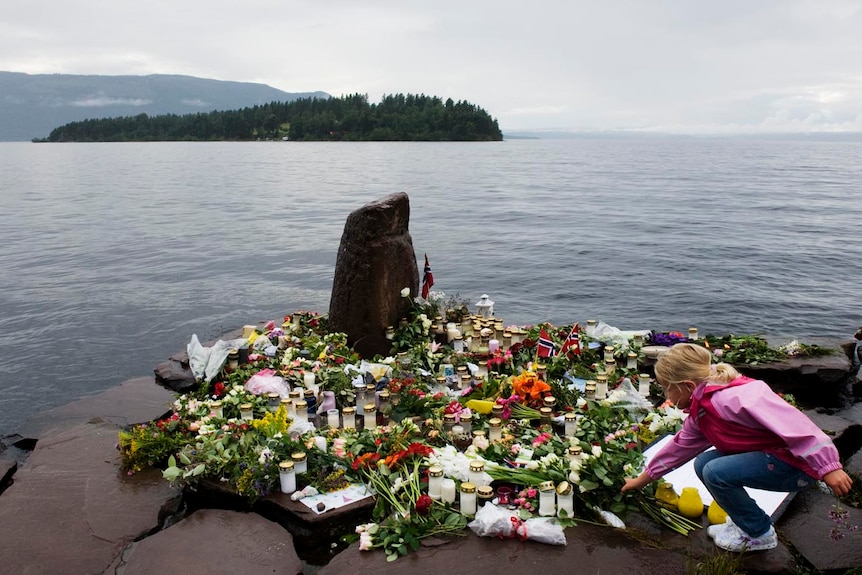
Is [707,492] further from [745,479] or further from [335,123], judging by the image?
[335,123]

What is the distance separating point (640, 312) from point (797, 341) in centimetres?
650

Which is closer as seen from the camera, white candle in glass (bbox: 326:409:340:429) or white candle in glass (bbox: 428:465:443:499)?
white candle in glass (bbox: 428:465:443:499)

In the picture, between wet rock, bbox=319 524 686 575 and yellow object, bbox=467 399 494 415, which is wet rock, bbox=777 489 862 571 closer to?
wet rock, bbox=319 524 686 575

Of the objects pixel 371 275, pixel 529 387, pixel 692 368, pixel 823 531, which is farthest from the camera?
pixel 371 275

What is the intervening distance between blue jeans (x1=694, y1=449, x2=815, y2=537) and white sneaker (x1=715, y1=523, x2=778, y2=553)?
6cm

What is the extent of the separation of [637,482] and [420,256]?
63.1 feet

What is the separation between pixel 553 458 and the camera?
23.0 feet

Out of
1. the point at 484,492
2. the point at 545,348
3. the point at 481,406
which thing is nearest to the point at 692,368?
the point at 484,492

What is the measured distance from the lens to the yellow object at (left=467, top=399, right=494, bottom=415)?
363 inches

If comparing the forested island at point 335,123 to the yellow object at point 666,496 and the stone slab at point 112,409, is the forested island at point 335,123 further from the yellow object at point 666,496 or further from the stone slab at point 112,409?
the yellow object at point 666,496

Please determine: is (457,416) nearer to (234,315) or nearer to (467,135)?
(234,315)

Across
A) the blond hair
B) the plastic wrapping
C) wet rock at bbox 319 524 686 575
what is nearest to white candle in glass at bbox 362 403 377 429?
wet rock at bbox 319 524 686 575

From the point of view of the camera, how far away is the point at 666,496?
665 centimetres

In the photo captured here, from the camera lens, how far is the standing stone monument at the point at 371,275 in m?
11.6
